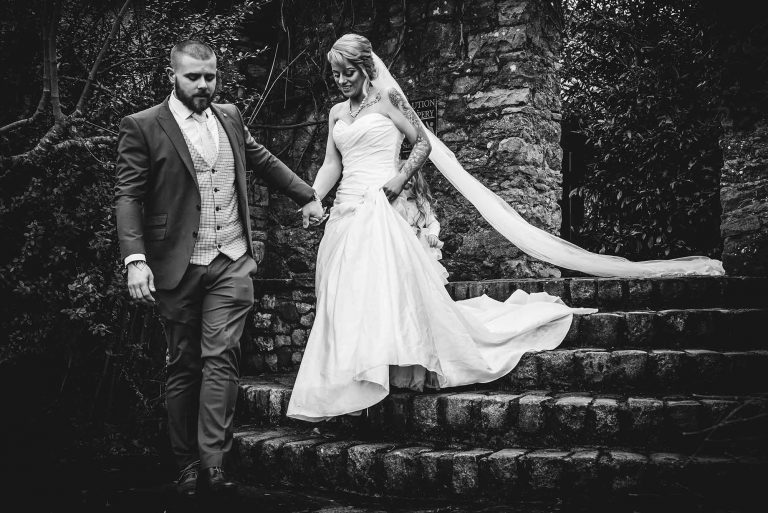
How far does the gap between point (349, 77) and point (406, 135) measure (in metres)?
0.51

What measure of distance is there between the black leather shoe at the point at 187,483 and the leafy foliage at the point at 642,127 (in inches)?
264

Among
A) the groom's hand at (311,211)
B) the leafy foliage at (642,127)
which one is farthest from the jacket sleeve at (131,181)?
the leafy foliage at (642,127)

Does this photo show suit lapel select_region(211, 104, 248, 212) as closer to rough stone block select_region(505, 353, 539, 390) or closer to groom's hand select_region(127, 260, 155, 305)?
groom's hand select_region(127, 260, 155, 305)

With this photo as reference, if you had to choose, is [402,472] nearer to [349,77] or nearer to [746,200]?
[349,77]

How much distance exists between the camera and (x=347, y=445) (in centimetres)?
374

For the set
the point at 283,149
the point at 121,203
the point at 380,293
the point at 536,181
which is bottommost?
the point at 380,293

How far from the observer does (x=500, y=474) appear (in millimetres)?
3268

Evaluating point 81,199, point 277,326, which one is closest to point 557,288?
point 277,326

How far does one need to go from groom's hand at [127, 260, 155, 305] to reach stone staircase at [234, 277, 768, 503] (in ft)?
4.16

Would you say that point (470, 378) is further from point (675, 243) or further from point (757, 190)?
point (675, 243)

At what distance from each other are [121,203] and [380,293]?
1.39 m

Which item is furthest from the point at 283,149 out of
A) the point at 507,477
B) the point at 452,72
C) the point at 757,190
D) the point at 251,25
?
the point at 507,477

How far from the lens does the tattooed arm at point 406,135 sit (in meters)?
4.26

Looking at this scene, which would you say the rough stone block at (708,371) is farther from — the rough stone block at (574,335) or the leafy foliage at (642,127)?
the leafy foliage at (642,127)
